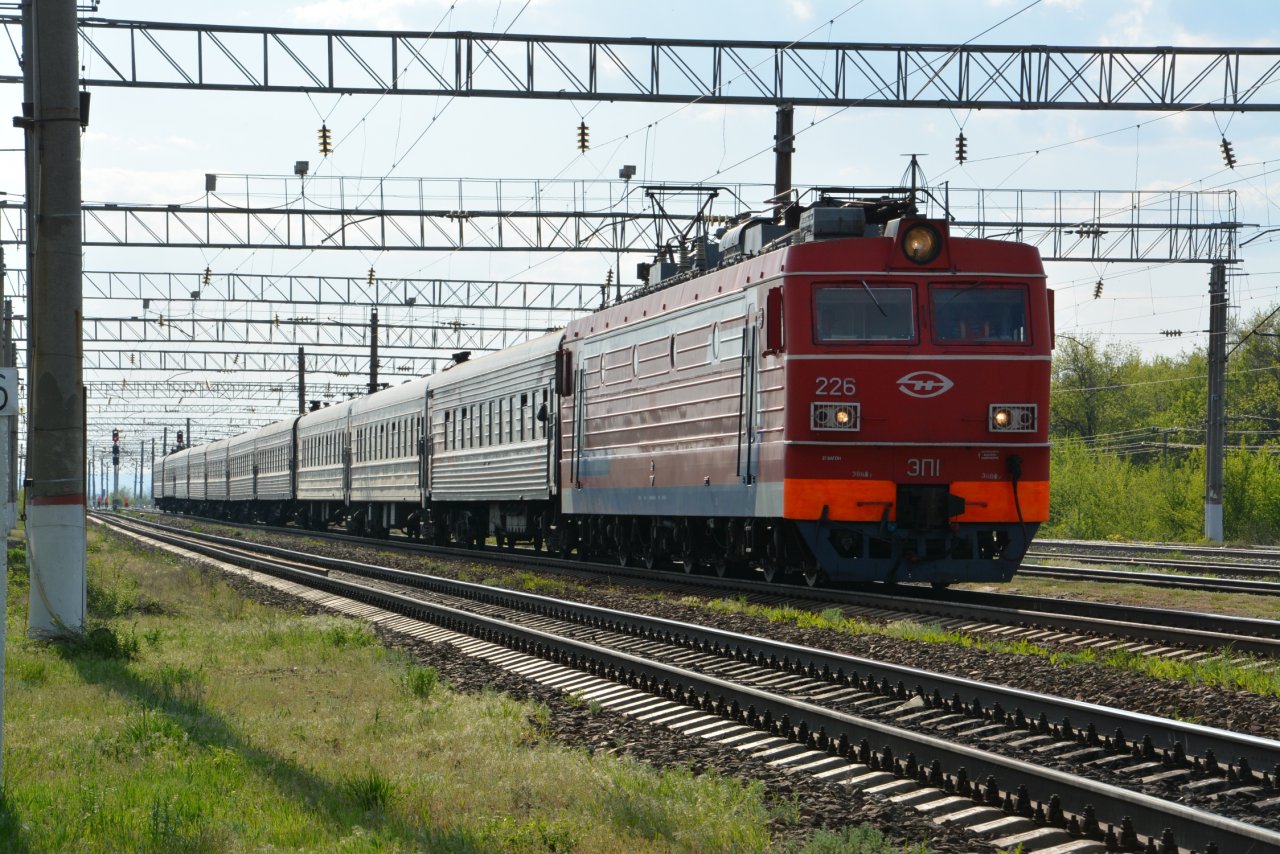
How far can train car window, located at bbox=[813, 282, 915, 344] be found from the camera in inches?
609

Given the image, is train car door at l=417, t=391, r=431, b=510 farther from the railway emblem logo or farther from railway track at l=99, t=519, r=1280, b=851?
railway track at l=99, t=519, r=1280, b=851

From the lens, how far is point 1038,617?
13109 mm

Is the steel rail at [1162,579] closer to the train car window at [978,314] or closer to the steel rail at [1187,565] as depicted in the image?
the steel rail at [1187,565]

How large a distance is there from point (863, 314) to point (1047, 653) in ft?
16.9

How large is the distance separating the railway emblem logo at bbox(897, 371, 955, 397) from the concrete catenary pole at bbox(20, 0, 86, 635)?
7727 millimetres

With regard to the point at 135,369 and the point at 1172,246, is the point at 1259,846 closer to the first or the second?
the point at 1172,246

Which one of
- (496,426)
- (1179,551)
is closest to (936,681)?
(496,426)

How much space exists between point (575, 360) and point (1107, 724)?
1602 centimetres

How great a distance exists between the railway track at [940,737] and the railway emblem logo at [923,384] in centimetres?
379

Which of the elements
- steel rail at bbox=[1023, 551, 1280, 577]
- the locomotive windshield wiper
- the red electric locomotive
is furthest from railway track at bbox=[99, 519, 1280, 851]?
steel rail at bbox=[1023, 551, 1280, 577]

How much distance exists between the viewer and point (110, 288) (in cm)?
4616

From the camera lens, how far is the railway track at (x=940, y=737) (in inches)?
236

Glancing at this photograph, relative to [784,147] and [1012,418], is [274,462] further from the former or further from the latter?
[1012,418]

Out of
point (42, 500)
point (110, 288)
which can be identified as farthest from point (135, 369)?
point (42, 500)
